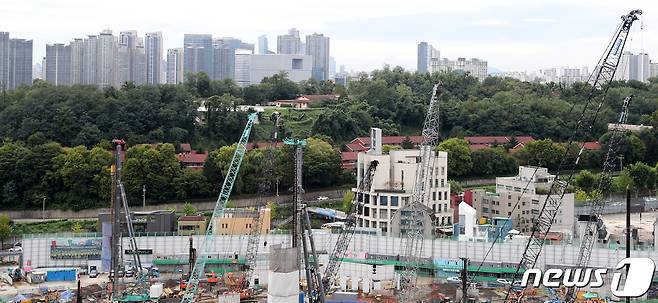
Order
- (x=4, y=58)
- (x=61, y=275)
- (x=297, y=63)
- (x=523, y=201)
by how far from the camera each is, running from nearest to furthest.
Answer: (x=61, y=275)
(x=523, y=201)
(x=4, y=58)
(x=297, y=63)

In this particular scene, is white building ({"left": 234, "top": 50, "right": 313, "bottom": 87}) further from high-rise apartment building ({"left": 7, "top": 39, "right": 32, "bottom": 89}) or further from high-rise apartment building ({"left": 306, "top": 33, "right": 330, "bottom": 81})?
high-rise apartment building ({"left": 7, "top": 39, "right": 32, "bottom": 89})

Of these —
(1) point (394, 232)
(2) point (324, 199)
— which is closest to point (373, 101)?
(2) point (324, 199)

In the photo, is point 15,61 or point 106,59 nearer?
point 15,61

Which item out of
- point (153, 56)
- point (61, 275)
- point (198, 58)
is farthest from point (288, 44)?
point (61, 275)

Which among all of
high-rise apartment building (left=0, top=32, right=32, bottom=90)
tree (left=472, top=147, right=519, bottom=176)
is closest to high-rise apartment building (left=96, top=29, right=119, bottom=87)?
high-rise apartment building (left=0, top=32, right=32, bottom=90)

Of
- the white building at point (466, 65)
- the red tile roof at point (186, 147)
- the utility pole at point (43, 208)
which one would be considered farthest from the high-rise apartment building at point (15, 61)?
the white building at point (466, 65)

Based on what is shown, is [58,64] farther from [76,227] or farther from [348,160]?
[76,227]
